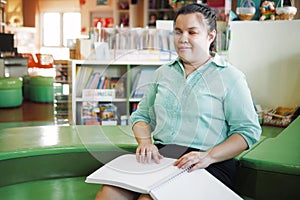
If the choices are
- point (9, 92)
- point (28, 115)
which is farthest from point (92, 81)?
point (9, 92)

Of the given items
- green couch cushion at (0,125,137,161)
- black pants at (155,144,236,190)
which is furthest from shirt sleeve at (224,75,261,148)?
green couch cushion at (0,125,137,161)

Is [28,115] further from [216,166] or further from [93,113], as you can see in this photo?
[216,166]

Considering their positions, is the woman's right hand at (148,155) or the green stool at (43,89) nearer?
the woman's right hand at (148,155)

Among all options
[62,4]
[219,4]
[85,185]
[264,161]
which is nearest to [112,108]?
[219,4]

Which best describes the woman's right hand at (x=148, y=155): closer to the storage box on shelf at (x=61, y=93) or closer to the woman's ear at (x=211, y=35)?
the woman's ear at (x=211, y=35)

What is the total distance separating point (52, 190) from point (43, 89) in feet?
17.5

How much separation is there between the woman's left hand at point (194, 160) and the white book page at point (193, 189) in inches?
1.1

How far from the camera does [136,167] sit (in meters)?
1.41

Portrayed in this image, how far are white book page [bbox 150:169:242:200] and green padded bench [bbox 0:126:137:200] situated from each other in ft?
2.32

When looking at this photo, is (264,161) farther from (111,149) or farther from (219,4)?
(219,4)

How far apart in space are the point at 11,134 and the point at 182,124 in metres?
1.21

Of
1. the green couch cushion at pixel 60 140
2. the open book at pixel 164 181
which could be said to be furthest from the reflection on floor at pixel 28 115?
the open book at pixel 164 181

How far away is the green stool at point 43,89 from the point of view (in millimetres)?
6996

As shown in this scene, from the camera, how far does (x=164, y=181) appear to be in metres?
1.29
